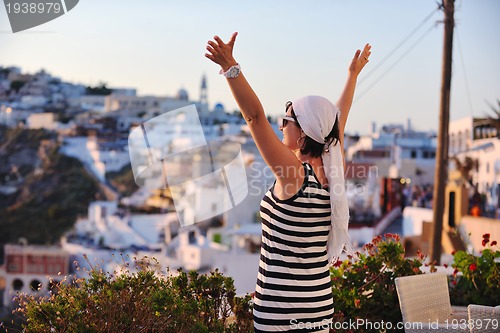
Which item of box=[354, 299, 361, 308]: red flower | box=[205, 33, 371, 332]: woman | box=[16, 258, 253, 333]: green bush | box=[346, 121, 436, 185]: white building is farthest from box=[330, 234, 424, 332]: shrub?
box=[346, 121, 436, 185]: white building

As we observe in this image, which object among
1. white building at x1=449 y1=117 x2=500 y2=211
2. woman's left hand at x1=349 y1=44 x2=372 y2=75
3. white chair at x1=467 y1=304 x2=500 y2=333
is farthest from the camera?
white building at x1=449 y1=117 x2=500 y2=211

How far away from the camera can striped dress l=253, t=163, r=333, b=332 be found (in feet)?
5.77

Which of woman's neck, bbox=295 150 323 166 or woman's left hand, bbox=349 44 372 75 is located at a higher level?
woman's left hand, bbox=349 44 372 75

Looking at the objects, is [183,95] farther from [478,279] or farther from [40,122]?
[478,279]

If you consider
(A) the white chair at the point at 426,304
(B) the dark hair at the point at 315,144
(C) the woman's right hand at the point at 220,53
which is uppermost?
(C) the woman's right hand at the point at 220,53

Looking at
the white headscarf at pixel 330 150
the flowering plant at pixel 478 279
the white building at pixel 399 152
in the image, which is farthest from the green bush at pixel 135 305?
the white building at pixel 399 152

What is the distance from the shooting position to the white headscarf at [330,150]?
1.81m

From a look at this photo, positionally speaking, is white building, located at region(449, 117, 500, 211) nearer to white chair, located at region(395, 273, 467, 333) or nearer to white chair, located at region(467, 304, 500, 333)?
white chair, located at region(395, 273, 467, 333)

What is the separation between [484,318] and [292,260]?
805 mm

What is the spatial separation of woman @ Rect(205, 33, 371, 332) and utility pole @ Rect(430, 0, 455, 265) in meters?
5.91

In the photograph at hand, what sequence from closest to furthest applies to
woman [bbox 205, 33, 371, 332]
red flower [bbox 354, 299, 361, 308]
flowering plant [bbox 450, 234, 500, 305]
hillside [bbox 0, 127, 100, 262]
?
woman [bbox 205, 33, 371, 332]
red flower [bbox 354, 299, 361, 308]
flowering plant [bbox 450, 234, 500, 305]
hillside [bbox 0, 127, 100, 262]

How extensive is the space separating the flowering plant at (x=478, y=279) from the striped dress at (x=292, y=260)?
1.97 meters

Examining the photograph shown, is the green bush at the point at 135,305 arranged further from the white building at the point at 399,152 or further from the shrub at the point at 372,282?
the white building at the point at 399,152

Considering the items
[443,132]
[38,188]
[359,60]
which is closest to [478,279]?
[359,60]
